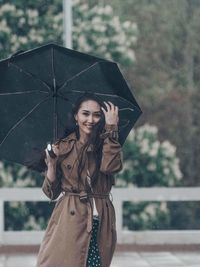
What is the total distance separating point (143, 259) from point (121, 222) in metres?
0.94

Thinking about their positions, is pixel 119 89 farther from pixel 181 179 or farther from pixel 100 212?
pixel 181 179

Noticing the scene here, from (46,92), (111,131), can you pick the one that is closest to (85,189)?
(111,131)

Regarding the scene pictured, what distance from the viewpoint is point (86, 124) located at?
16.2 ft

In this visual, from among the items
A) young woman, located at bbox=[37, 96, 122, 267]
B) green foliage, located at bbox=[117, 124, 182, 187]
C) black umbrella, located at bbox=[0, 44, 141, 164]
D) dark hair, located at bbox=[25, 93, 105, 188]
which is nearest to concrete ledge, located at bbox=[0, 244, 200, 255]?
green foliage, located at bbox=[117, 124, 182, 187]

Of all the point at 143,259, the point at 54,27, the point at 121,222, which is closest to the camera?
the point at 143,259

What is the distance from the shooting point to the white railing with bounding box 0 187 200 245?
991cm

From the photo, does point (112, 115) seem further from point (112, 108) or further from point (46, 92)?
point (46, 92)

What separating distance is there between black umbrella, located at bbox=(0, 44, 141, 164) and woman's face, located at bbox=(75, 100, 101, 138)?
0.39 ft

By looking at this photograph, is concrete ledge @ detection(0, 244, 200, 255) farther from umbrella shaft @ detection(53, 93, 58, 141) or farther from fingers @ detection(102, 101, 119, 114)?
fingers @ detection(102, 101, 119, 114)

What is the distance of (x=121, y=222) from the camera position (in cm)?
997

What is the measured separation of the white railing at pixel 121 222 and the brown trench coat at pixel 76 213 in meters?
5.07

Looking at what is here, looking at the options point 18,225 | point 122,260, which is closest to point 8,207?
point 18,225

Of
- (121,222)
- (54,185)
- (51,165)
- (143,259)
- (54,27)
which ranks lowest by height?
(143,259)

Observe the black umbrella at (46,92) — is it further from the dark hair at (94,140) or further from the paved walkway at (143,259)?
the paved walkway at (143,259)
